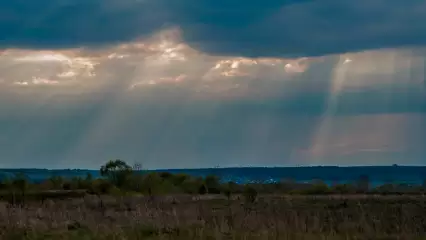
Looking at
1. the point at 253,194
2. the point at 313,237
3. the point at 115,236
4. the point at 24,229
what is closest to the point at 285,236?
the point at 313,237

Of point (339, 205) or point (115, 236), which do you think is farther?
point (339, 205)

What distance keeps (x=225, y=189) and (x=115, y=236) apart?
2200 inches

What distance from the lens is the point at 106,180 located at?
7844 centimetres

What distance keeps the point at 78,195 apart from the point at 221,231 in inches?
1889

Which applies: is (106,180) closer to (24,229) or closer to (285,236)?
(24,229)

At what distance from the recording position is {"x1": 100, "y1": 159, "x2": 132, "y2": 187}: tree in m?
77.4

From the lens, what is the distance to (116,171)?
78000 millimetres

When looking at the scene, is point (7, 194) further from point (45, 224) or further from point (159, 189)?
point (45, 224)

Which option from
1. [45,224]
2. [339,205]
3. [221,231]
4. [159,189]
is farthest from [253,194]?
[221,231]

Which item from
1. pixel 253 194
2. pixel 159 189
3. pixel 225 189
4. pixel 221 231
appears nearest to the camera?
pixel 221 231

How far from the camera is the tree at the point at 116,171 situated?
77438 mm

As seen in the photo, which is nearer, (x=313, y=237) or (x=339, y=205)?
(x=313, y=237)

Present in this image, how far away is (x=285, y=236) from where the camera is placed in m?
21.0

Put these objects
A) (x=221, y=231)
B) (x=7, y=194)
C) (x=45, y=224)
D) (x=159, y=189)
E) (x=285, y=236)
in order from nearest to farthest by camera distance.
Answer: (x=285, y=236) → (x=221, y=231) → (x=45, y=224) → (x=7, y=194) → (x=159, y=189)
